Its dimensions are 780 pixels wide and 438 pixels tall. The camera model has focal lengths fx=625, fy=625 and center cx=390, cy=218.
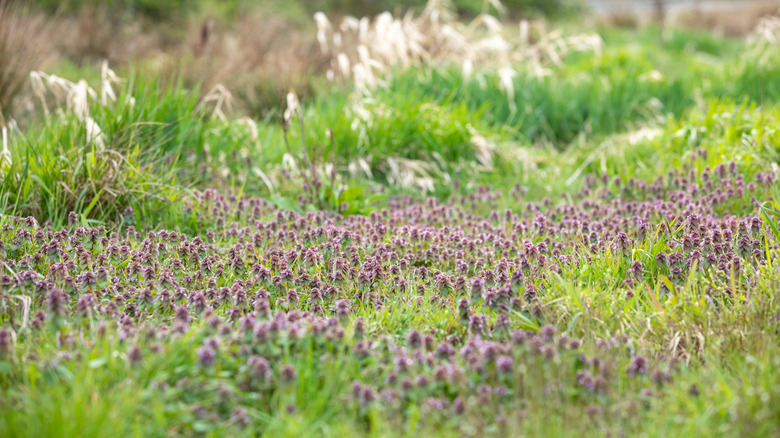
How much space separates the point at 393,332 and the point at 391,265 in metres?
0.55

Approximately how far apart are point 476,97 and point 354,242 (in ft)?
12.6

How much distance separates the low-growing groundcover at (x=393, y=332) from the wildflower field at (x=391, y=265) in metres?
0.01

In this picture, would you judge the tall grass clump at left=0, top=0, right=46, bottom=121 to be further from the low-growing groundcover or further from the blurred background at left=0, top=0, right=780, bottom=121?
the low-growing groundcover

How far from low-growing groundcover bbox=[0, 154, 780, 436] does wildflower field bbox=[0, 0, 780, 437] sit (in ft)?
0.05

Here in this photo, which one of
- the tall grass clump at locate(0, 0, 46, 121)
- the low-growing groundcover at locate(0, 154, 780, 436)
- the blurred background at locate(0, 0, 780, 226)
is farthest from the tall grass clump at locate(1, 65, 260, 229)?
the tall grass clump at locate(0, 0, 46, 121)

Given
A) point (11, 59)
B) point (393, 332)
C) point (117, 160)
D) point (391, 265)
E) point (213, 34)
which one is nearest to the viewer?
point (393, 332)

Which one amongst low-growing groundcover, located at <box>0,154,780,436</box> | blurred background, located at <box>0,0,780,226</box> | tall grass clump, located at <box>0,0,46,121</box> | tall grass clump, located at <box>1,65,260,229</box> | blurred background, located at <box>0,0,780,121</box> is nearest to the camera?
low-growing groundcover, located at <box>0,154,780,436</box>

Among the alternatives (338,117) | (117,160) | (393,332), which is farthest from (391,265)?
(338,117)

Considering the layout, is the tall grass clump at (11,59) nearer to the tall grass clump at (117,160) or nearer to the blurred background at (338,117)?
the blurred background at (338,117)

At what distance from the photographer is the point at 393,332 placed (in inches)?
107

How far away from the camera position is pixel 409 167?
5312 millimetres

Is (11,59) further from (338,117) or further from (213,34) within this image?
(213,34)

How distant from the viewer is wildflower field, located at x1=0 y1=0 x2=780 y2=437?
2141mm

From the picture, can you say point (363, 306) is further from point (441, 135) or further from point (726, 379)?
point (441, 135)
